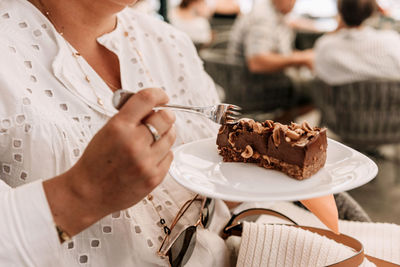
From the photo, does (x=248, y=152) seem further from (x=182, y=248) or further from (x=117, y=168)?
(x=117, y=168)

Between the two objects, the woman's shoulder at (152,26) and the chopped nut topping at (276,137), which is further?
the woman's shoulder at (152,26)

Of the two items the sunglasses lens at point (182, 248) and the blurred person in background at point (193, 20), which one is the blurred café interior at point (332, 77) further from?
the sunglasses lens at point (182, 248)

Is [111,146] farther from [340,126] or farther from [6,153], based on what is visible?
[340,126]

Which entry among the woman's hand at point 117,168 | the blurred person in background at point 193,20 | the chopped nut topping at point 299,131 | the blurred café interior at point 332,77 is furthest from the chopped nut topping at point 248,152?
the blurred person in background at point 193,20

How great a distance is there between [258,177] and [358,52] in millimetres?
2347

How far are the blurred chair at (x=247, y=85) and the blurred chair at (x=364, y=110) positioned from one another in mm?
560

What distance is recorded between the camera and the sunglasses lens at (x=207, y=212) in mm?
987

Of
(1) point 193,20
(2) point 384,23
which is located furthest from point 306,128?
(1) point 193,20

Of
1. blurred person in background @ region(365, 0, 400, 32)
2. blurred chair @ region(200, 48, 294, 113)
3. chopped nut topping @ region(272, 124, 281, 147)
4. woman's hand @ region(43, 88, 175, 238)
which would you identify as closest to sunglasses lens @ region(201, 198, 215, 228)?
chopped nut topping @ region(272, 124, 281, 147)

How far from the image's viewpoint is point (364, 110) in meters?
2.84

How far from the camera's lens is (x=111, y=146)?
2.10ft

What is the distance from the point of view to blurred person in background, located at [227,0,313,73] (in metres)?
3.43

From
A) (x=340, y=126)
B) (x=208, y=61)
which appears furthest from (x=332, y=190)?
(x=208, y=61)

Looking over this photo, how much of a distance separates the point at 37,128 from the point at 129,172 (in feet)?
1.11
